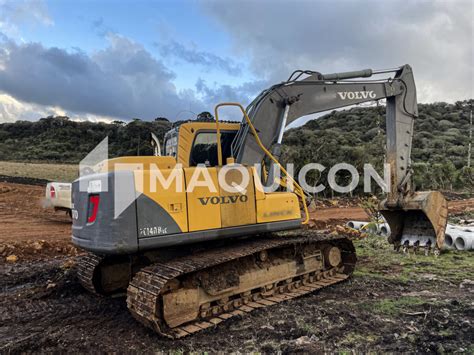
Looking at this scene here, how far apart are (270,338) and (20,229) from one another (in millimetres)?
10651

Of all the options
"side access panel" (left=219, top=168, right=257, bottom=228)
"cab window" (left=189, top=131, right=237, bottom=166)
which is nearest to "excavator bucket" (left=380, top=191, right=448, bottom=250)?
"side access panel" (left=219, top=168, right=257, bottom=228)

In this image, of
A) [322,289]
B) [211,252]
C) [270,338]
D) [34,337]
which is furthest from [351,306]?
[34,337]

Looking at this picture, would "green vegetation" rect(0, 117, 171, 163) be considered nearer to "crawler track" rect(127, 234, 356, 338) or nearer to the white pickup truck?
the white pickup truck

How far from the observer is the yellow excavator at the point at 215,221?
17.8 feet

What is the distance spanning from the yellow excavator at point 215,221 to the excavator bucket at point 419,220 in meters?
0.04

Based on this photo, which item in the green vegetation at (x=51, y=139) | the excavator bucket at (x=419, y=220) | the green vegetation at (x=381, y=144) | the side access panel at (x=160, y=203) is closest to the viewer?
the side access panel at (x=160, y=203)

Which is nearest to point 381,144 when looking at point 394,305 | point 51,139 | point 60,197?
point 60,197

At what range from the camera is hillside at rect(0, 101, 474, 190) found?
89.8 ft

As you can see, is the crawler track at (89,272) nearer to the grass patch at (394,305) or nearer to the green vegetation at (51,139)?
the grass patch at (394,305)

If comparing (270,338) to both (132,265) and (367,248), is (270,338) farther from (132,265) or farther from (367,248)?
(367,248)

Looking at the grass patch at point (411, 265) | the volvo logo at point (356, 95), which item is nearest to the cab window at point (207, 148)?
the volvo logo at point (356, 95)

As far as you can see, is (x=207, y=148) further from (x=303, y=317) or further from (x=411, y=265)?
(x=411, y=265)

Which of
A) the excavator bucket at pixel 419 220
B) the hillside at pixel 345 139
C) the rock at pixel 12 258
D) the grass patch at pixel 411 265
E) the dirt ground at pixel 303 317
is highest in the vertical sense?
the hillside at pixel 345 139

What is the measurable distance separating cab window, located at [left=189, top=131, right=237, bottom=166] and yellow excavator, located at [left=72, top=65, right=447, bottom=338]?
0.05ft
